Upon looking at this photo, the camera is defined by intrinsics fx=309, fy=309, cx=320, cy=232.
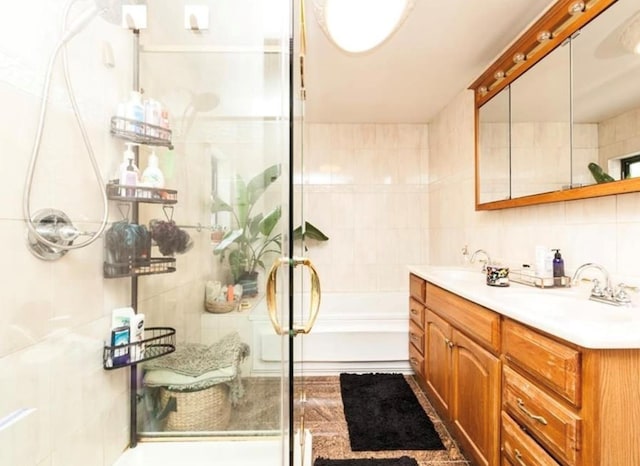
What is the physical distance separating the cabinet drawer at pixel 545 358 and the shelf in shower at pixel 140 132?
157 cm

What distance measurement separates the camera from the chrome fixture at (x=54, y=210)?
2.75 ft

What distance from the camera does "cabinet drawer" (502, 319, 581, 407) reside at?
87 cm

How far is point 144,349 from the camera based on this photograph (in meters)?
1.23

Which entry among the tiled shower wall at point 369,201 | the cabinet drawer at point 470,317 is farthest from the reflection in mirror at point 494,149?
the tiled shower wall at point 369,201

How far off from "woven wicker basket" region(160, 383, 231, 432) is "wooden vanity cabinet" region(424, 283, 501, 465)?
3.65ft

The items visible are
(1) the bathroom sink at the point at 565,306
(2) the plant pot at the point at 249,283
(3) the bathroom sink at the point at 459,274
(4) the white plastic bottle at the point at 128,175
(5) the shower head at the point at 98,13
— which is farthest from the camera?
(3) the bathroom sink at the point at 459,274

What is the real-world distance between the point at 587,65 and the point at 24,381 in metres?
2.38

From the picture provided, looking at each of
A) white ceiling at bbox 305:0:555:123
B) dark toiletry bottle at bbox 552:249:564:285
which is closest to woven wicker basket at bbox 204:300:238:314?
white ceiling at bbox 305:0:555:123

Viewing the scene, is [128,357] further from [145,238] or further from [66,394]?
[145,238]

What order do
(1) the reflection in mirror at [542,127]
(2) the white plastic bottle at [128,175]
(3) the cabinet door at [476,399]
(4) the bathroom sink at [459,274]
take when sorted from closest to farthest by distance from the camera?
(2) the white plastic bottle at [128,175] < (3) the cabinet door at [476,399] < (1) the reflection in mirror at [542,127] < (4) the bathroom sink at [459,274]

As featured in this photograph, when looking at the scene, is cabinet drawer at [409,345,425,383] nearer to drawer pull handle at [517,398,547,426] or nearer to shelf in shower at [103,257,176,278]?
drawer pull handle at [517,398,547,426]

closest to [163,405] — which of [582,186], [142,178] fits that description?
[142,178]

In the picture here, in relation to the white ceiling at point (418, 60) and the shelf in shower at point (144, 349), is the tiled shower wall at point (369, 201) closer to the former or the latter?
the white ceiling at point (418, 60)

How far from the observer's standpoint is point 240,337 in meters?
1.42
